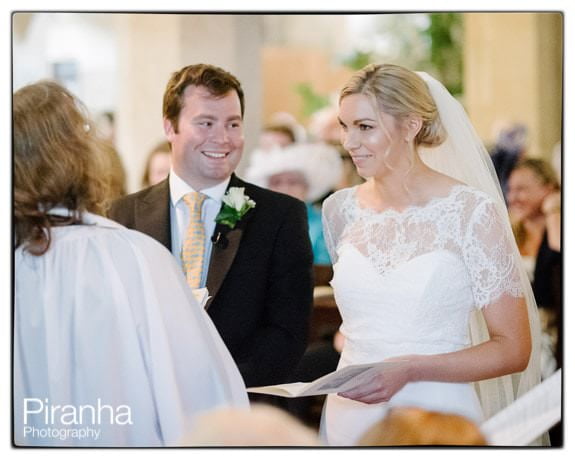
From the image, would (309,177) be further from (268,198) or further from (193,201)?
(193,201)

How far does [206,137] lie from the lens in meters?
3.27

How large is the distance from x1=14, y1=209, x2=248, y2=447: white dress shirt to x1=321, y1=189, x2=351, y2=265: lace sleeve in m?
0.48

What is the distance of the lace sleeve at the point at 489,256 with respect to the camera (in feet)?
10.2

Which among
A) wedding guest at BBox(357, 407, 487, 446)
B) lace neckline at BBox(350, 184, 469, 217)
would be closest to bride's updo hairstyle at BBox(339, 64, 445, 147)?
lace neckline at BBox(350, 184, 469, 217)

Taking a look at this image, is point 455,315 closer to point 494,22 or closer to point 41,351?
point 494,22

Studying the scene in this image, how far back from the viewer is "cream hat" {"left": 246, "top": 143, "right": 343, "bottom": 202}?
3.28 metres

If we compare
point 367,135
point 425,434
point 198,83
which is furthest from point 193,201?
point 425,434

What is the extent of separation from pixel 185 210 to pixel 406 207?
74 centimetres

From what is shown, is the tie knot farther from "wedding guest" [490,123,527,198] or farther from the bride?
"wedding guest" [490,123,527,198]

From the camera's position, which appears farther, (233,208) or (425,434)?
(233,208)

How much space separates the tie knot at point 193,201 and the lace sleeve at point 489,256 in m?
0.89

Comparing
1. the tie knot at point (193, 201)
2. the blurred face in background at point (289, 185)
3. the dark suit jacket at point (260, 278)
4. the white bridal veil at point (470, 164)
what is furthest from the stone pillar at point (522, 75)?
the tie knot at point (193, 201)

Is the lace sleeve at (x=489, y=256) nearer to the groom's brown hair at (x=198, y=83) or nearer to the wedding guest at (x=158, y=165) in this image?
the groom's brown hair at (x=198, y=83)
